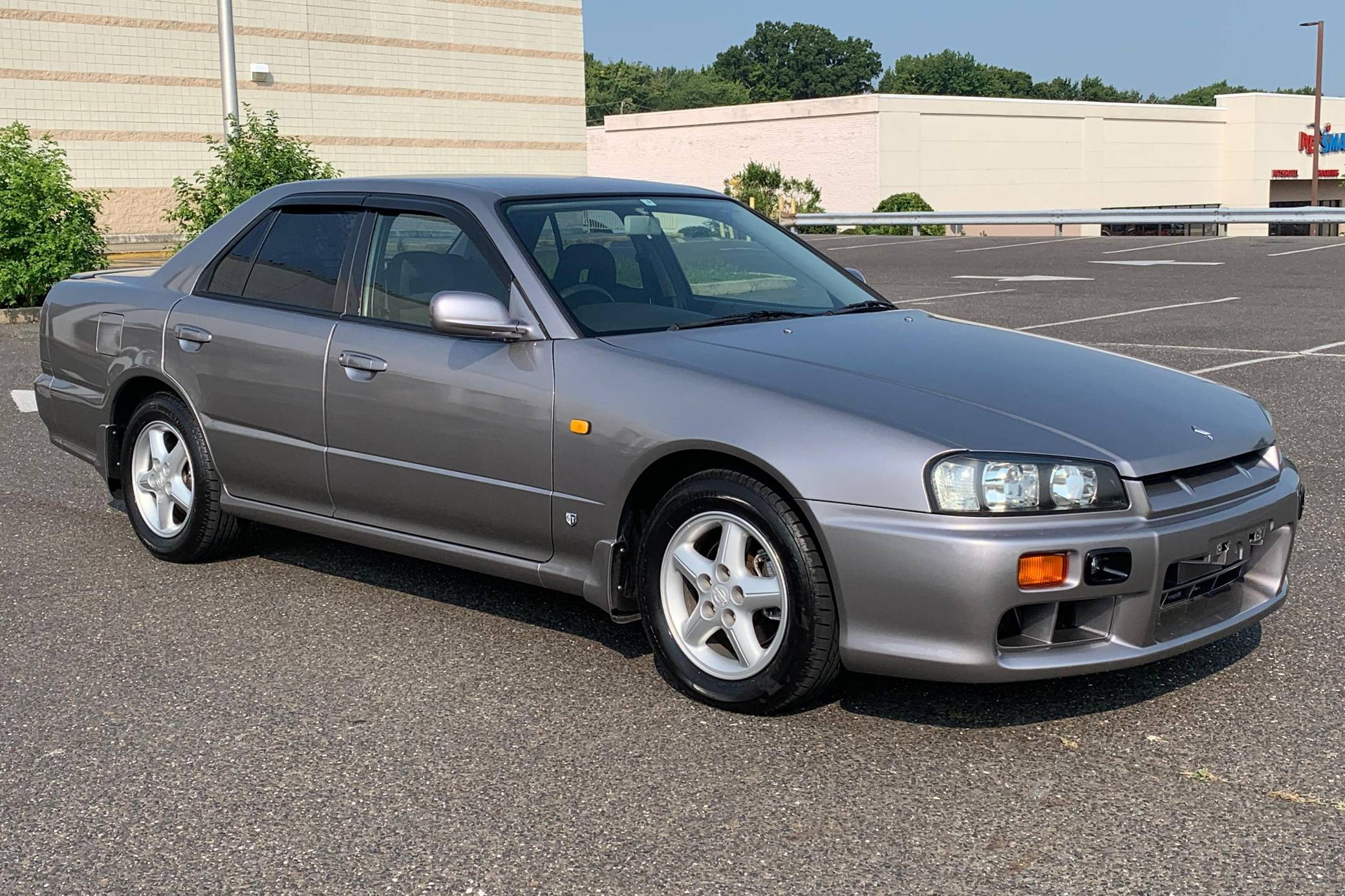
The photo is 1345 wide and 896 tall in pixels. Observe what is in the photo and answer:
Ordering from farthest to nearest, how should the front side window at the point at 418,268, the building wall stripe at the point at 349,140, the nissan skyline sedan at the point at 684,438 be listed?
the building wall stripe at the point at 349,140
the front side window at the point at 418,268
the nissan skyline sedan at the point at 684,438

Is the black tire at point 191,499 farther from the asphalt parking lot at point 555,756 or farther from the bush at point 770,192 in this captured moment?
the bush at point 770,192

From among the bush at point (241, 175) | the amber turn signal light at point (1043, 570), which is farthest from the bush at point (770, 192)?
the amber turn signal light at point (1043, 570)

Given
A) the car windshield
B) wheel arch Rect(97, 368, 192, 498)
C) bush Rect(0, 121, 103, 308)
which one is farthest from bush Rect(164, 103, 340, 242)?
the car windshield

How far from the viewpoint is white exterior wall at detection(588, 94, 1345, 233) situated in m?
57.4

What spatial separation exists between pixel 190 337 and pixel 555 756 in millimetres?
2734

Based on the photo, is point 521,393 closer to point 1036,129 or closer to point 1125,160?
point 1036,129

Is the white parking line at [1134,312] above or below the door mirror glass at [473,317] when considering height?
below

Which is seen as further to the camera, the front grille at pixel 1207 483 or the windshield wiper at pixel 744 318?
the windshield wiper at pixel 744 318

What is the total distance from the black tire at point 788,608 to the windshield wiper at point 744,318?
765 millimetres

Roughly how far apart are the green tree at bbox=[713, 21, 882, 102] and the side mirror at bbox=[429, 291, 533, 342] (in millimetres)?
127151

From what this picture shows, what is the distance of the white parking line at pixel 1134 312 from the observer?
578 inches

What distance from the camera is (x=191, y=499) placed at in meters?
6.01

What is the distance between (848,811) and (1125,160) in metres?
66.3

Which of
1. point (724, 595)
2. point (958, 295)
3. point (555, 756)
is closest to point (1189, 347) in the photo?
point (958, 295)
